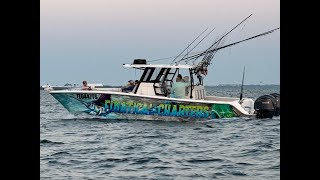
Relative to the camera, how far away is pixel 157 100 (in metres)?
17.4

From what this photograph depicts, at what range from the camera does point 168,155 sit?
1235 cm

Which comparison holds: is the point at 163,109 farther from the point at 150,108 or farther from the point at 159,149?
the point at 159,149

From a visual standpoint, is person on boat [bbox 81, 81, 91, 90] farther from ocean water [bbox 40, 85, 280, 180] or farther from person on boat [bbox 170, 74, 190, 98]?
person on boat [bbox 170, 74, 190, 98]

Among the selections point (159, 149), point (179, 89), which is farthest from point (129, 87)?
point (159, 149)

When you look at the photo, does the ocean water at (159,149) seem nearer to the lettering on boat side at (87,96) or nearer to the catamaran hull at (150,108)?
the catamaran hull at (150,108)

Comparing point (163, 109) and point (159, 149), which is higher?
point (163, 109)

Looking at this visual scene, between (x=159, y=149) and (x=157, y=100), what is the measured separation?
14.0 feet

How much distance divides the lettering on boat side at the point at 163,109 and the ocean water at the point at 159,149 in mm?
331

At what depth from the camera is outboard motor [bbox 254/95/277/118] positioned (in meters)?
18.9

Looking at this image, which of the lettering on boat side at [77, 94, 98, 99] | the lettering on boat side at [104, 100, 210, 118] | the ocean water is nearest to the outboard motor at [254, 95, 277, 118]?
the ocean water
